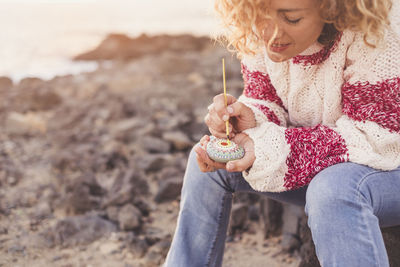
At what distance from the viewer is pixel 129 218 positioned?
106 inches

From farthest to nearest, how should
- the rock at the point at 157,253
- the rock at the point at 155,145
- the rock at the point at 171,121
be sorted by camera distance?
the rock at the point at 171,121 < the rock at the point at 155,145 < the rock at the point at 157,253

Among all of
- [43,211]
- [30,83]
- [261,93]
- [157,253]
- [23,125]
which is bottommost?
[157,253]

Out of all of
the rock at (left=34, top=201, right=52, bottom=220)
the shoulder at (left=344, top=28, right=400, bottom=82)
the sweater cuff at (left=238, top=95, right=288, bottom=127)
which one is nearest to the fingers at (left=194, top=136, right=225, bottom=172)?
the sweater cuff at (left=238, top=95, right=288, bottom=127)

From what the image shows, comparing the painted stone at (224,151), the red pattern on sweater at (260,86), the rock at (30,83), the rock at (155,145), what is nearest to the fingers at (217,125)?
the painted stone at (224,151)

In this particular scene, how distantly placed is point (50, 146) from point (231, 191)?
103 inches

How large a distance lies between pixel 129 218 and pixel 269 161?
4.56 feet

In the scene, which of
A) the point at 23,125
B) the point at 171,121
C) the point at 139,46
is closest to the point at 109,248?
the point at 171,121

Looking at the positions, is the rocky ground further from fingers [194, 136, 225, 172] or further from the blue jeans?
fingers [194, 136, 225, 172]

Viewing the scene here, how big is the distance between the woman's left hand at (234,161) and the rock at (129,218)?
1138mm

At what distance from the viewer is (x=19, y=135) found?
4145 millimetres

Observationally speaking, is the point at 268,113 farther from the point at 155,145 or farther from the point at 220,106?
the point at 155,145

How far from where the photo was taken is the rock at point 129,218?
8.75 ft

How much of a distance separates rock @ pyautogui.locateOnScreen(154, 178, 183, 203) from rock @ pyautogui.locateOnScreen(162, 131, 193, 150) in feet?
2.31

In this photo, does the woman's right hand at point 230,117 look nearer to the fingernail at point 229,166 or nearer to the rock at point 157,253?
the fingernail at point 229,166
